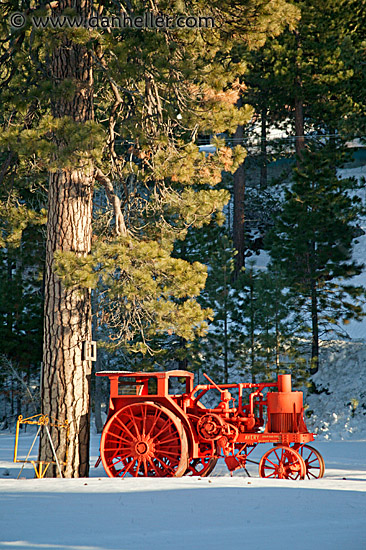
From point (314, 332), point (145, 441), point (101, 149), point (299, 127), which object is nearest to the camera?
point (145, 441)

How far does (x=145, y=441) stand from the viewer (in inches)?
373

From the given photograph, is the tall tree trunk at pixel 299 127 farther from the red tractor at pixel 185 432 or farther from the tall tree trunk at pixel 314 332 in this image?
the red tractor at pixel 185 432

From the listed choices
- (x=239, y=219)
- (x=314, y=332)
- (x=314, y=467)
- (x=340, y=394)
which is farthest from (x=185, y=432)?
(x=239, y=219)

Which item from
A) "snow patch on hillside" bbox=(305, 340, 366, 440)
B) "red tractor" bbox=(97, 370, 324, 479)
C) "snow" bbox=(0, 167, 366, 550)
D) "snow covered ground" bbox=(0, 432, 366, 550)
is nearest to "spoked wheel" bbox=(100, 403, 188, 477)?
"red tractor" bbox=(97, 370, 324, 479)

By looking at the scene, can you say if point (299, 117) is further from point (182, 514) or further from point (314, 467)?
point (182, 514)

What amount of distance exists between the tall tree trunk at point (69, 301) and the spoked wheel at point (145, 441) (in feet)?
3.26

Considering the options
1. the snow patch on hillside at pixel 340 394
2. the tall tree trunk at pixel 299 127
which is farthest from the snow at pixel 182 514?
the tall tree trunk at pixel 299 127

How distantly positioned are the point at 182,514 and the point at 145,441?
3061mm

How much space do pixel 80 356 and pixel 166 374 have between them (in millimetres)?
1709

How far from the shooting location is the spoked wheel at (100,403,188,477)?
9398 millimetres

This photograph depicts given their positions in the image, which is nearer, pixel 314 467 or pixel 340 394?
pixel 314 467

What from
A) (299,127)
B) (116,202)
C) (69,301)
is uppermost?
(299,127)

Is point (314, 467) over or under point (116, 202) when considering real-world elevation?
under

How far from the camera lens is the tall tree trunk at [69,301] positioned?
10414 millimetres
